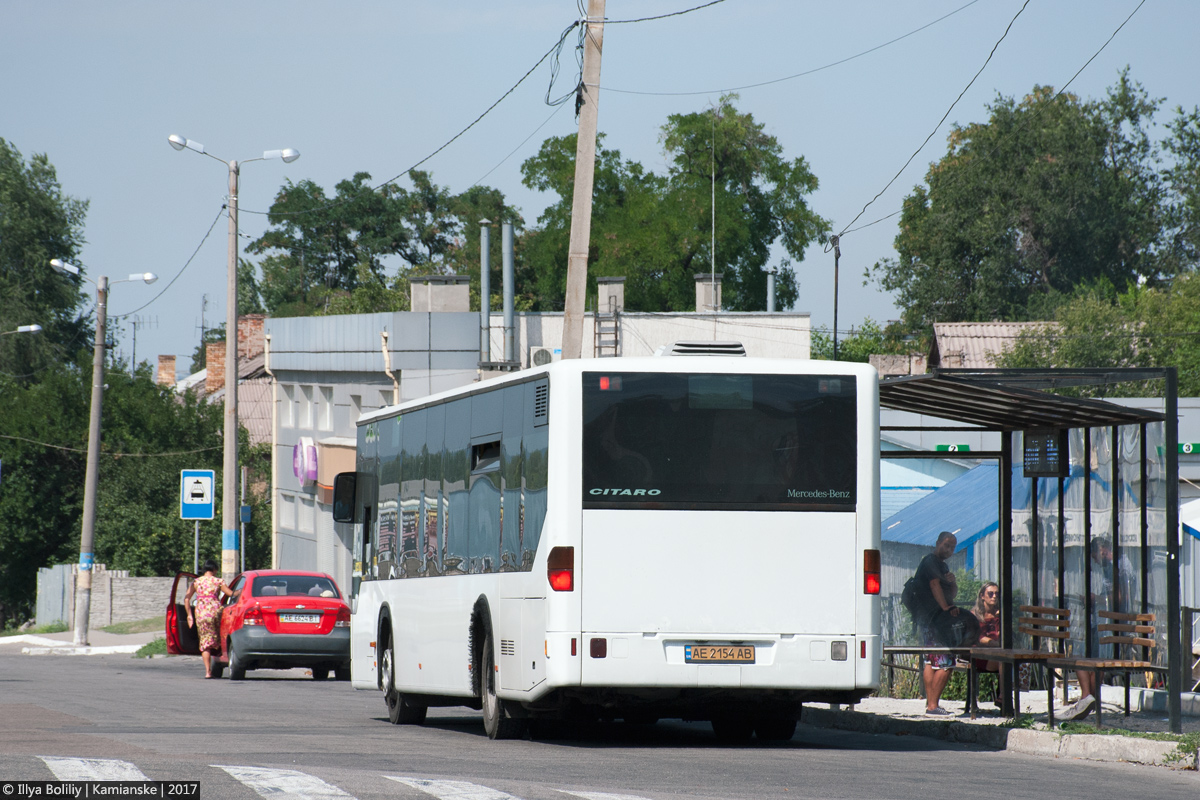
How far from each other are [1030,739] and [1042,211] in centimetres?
6267

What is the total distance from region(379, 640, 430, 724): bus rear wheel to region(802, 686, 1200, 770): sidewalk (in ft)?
11.9

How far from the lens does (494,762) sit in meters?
11.2

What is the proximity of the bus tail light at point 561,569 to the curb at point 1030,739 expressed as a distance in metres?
3.59

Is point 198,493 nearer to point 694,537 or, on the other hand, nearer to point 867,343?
point 694,537

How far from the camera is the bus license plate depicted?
12094mm

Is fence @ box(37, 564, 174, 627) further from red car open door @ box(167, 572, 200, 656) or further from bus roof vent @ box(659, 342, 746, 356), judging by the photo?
bus roof vent @ box(659, 342, 746, 356)

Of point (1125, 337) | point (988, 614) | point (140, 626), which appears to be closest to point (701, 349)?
point (988, 614)

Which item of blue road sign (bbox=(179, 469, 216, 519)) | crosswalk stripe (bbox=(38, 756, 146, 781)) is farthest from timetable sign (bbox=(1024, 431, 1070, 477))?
blue road sign (bbox=(179, 469, 216, 519))

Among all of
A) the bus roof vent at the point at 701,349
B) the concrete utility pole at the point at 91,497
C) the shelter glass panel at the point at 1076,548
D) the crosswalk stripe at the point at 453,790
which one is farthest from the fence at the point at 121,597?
the crosswalk stripe at the point at 453,790

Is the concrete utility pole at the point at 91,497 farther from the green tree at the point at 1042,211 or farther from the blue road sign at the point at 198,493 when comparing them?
the green tree at the point at 1042,211

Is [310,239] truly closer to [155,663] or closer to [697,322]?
[697,322]

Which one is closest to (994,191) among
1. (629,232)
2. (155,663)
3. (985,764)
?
(629,232)

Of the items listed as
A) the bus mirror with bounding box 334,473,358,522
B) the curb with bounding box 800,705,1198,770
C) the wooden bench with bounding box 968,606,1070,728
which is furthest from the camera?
the bus mirror with bounding box 334,473,358,522

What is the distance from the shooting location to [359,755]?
1162 cm
